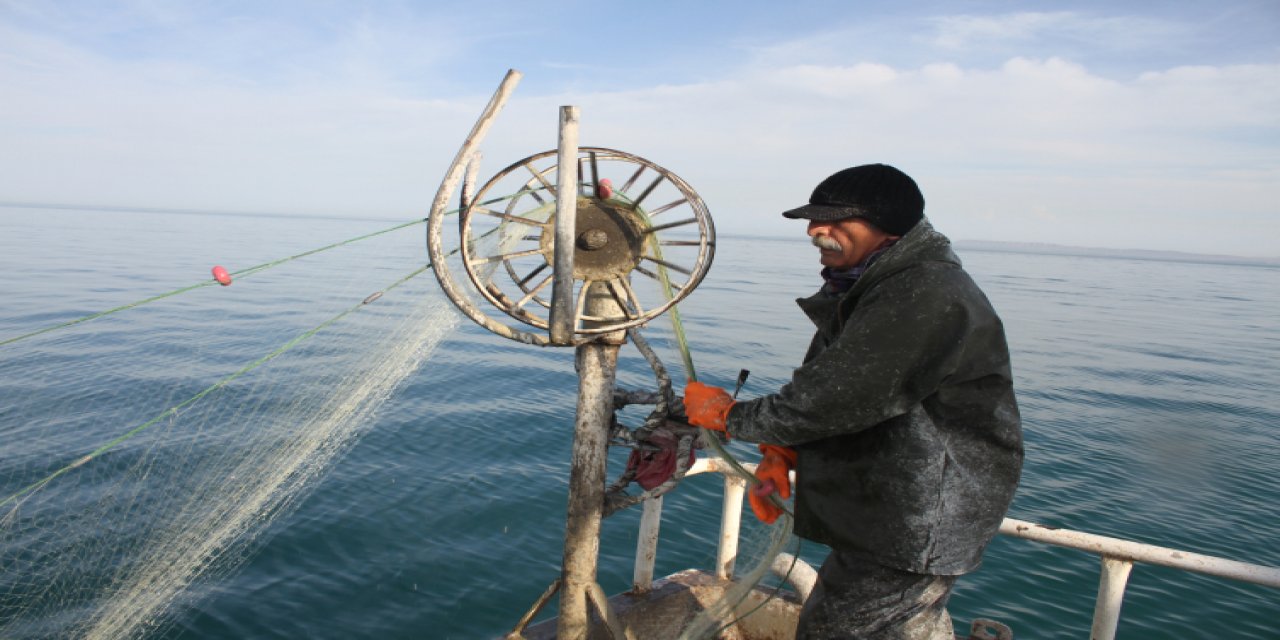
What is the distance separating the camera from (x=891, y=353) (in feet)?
7.09

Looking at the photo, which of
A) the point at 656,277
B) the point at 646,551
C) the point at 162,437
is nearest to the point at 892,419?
the point at 656,277

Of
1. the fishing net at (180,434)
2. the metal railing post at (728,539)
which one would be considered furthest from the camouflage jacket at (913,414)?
the metal railing post at (728,539)

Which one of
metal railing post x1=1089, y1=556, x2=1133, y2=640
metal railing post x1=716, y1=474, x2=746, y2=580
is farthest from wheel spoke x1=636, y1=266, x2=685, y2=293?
metal railing post x1=1089, y1=556, x2=1133, y2=640

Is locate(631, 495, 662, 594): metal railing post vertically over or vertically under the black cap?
under

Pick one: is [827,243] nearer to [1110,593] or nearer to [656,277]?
[656,277]

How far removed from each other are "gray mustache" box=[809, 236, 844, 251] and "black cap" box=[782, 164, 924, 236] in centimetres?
12

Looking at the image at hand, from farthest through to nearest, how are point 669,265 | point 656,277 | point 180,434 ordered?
point 180,434, point 656,277, point 669,265

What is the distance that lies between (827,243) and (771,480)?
3.91 ft

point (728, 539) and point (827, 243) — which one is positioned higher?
point (827, 243)

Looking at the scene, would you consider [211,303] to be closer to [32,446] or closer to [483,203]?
[32,446]

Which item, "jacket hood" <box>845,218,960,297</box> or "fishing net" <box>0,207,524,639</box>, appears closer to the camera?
"jacket hood" <box>845,218,960,297</box>

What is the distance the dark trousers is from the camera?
2.50 metres

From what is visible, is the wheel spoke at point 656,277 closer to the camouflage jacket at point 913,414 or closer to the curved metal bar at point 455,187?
the curved metal bar at point 455,187

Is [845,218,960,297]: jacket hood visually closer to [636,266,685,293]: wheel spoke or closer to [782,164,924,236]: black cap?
[782,164,924,236]: black cap
